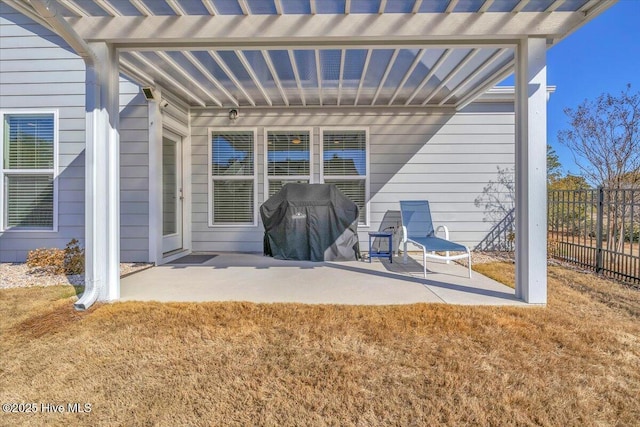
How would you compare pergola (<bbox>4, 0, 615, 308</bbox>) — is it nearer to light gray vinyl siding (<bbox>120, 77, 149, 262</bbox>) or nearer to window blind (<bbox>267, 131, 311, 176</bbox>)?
light gray vinyl siding (<bbox>120, 77, 149, 262</bbox>)

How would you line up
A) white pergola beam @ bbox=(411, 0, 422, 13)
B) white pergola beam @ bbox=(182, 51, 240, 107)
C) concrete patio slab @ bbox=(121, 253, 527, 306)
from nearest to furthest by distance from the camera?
1. white pergola beam @ bbox=(411, 0, 422, 13)
2. concrete patio slab @ bbox=(121, 253, 527, 306)
3. white pergola beam @ bbox=(182, 51, 240, 107)

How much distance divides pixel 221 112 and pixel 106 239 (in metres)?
3.85

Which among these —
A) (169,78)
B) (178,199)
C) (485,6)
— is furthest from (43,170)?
(485,6)

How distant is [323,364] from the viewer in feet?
7.01

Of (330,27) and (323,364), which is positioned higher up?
(330,27)

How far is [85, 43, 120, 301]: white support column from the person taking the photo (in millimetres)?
3242

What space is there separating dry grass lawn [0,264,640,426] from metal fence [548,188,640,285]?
5.09 feet

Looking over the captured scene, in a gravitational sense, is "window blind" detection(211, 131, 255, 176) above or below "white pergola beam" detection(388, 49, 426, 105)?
below

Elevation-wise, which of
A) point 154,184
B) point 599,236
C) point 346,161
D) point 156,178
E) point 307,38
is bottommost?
point 599,236

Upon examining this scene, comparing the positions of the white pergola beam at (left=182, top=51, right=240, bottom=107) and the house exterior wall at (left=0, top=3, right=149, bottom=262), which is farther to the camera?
the house exterior wall at (left=0, top=3, right=149, bottom=262)

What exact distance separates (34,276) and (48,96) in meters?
3.05

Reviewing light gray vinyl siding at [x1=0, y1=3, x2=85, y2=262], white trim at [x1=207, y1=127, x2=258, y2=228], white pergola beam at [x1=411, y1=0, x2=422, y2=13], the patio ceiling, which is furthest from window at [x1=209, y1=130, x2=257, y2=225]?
white pergola beam at [x1=411, y1=0, x2=422, y2=13]

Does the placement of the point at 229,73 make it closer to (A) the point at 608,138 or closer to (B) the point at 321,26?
(B) the point at 321,26

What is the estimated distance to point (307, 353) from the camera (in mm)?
2270
